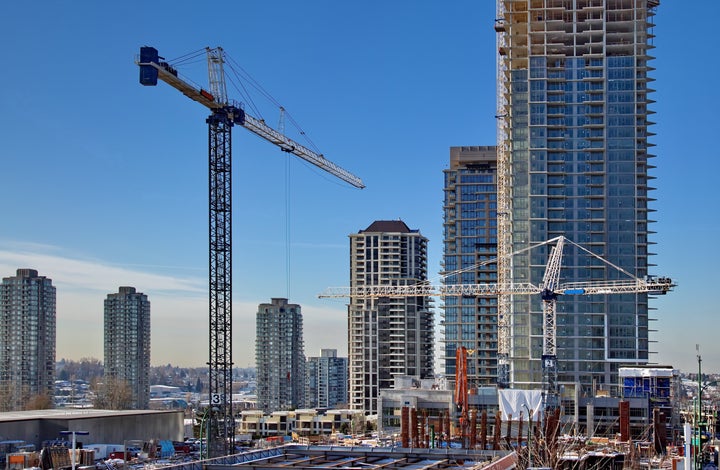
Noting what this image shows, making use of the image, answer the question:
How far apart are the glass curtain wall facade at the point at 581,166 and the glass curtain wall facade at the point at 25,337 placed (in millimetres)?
90439

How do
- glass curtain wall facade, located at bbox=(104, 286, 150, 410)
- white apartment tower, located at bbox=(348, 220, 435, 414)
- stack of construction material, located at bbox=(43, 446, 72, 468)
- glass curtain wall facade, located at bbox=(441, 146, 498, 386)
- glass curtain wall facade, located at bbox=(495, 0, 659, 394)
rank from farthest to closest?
glass curtain wall facade, located at bbox=(104, 286, 150, 410)
white apartment tower, located at bbox=(348, 220, 435, 414)
glass curtain wall facade, located at bbox=(441, 146, 498, 386)
glass curtain wall facade, located at bbox=(495, 0, 659, 394)
stack of construction material, located at bbox=(43, 446, 72, 468)

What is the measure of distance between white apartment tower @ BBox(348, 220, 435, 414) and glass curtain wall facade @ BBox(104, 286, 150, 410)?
4661 cm

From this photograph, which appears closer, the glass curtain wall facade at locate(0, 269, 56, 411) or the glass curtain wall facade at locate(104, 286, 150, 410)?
Answer: the glass curtain wall facade at locate(0, 269, 56, 411)

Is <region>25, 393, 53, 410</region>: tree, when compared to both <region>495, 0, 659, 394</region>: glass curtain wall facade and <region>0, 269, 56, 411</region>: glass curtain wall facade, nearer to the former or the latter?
<region>0, 269, 56, 411</region>: glass curtain wall facade

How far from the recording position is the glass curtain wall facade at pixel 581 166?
110062 mm

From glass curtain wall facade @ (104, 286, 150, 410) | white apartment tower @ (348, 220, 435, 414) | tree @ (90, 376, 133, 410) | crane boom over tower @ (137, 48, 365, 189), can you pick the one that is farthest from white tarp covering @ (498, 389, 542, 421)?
glass curtain wall facade @ (104, 286, 150, 410)

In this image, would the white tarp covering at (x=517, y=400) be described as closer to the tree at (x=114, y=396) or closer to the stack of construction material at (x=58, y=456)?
the stack of construction material at (x=58, y=456)

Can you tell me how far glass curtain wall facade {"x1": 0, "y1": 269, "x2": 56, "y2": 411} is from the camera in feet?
548

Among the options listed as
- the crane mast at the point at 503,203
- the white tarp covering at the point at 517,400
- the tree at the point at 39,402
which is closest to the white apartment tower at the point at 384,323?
the crane mast at the point at 503,203

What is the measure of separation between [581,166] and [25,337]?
334ft

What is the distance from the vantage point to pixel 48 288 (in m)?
172

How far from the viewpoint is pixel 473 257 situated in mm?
159500

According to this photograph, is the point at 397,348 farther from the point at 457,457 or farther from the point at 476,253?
the point at 457,457

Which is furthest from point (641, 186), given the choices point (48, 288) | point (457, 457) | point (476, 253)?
point (48, 288)
